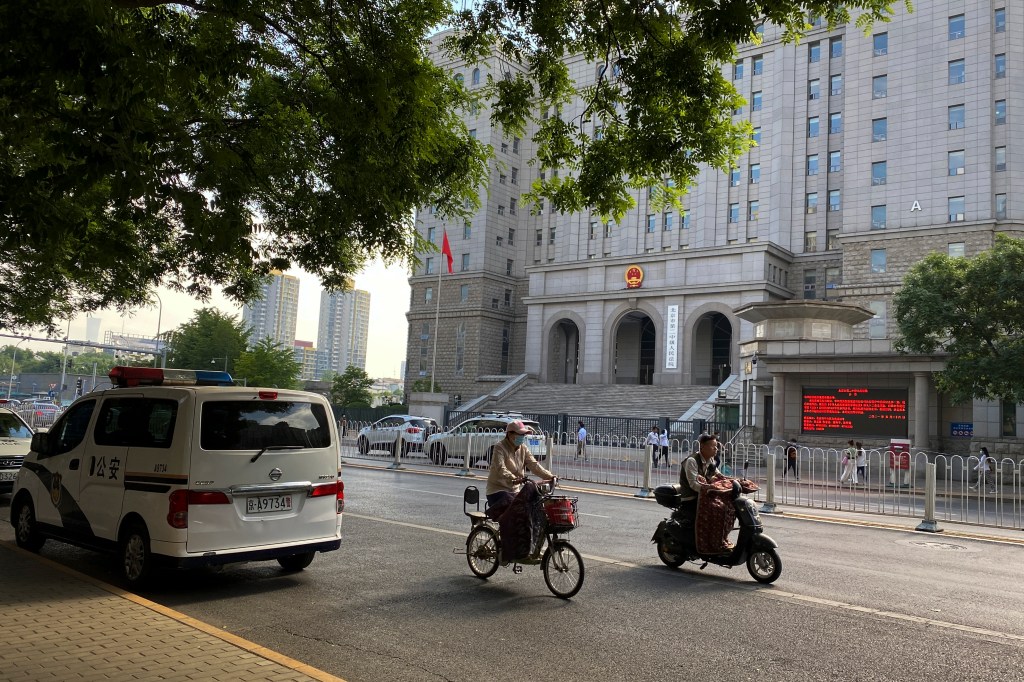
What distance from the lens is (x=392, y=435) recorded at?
2781 cm

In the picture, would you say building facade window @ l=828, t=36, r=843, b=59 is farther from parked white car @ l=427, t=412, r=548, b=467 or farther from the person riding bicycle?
the person riding bicycle

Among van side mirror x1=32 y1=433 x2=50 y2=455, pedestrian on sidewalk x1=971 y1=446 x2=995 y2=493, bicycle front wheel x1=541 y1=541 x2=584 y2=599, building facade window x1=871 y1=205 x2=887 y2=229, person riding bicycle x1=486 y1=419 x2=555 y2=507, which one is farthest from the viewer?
building facade window x1=871 y1=205 x2=887 y2=229

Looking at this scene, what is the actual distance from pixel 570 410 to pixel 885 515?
31960 millimetres

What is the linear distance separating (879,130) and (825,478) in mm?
33998

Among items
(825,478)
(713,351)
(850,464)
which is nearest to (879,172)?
(713,351)

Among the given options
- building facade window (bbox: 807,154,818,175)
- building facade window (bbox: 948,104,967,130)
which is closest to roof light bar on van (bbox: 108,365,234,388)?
building facade window (bbox: 948,104,967,130)

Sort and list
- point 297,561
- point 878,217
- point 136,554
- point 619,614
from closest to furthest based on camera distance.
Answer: point 619,614, point 136,554, point 297,561, point 878,217

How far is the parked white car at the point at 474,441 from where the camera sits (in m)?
23.2

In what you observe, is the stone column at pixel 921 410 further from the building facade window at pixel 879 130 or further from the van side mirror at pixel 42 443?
the van side mirror at pixel 42 443

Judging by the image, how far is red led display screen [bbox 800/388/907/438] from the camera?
27.4 metres

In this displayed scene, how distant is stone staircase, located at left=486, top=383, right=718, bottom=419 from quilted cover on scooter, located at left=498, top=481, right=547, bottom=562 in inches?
1372

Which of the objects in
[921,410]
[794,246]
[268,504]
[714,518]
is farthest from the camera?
[794,246]

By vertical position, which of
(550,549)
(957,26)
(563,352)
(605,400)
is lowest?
(550,549)

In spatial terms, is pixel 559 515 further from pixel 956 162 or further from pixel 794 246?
pixel 794 246
